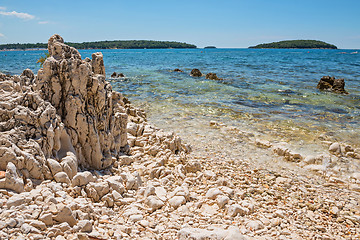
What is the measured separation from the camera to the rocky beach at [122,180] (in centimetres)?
375

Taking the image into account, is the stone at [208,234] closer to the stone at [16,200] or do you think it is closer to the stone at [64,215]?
the stone at [64,215]

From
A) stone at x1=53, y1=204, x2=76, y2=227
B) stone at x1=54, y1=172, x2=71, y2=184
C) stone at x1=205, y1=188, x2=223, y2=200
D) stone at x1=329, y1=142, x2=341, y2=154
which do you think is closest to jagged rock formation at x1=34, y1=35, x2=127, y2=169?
stone at x1=54, y1=172, x2=71, y2=184

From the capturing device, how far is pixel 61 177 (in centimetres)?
446

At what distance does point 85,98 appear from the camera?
5988 mm

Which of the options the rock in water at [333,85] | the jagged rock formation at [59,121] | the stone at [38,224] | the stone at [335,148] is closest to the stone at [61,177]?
the jagged rock formation at [59,121]

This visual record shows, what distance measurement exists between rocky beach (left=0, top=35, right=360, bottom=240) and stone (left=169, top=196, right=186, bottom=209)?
2 cm

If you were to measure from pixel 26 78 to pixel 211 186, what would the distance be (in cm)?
543

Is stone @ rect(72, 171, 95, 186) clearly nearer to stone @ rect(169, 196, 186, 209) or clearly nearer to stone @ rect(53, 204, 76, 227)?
stone @ rect(53, 204, 76, 227)

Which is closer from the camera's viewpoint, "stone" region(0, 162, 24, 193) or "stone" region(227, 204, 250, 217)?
"stone" region(0, 162, 24, 193)

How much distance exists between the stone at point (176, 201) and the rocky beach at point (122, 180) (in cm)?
2

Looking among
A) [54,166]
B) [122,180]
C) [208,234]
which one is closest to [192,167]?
[122,180]

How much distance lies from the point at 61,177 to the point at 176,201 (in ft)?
7.70

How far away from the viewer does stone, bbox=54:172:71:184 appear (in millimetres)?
4418

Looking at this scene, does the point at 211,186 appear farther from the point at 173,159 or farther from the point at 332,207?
the point at 332,207
